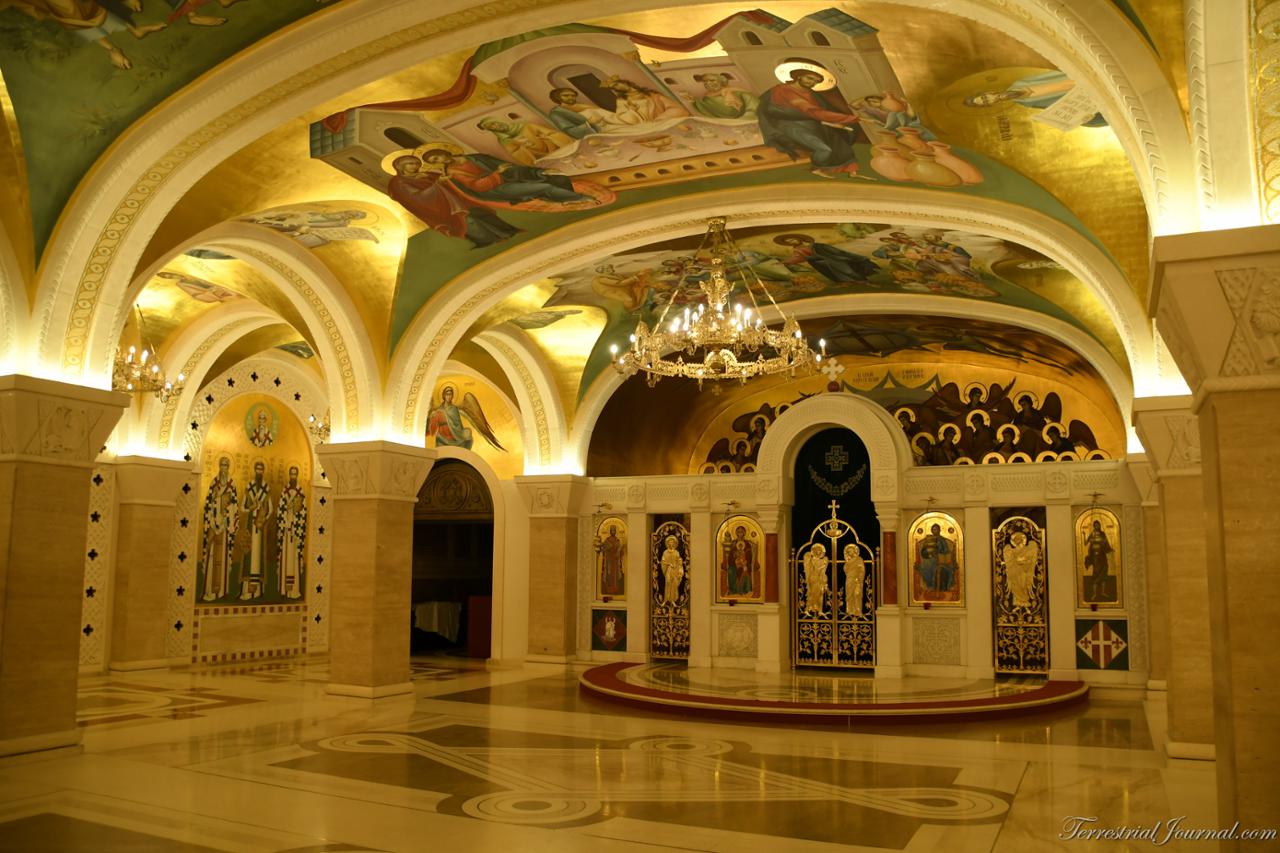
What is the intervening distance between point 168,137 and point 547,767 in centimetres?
562

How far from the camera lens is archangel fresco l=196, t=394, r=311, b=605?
1672 cm

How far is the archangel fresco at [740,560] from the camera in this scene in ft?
51.3

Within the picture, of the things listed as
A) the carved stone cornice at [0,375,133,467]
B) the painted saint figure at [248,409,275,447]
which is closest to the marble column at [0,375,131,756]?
the carved stone cornice at [0,375,133,467]

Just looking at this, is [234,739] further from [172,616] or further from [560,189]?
[172,616]

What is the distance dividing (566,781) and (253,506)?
1137cm

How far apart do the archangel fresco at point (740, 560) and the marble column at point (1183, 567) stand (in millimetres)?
7286

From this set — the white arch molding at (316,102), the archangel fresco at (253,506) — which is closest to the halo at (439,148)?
the white arch molding at (316,102)

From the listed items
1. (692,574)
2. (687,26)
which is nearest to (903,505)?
(692,574)

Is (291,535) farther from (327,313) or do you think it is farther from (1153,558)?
(1153,558)

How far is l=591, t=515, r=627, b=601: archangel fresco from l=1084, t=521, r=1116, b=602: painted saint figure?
6.80 m

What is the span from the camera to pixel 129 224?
334 inches

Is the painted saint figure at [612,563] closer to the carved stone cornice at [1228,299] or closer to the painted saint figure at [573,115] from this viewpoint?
the painted saint figure at [573,115]

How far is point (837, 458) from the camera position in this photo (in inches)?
641

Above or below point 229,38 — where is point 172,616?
below
